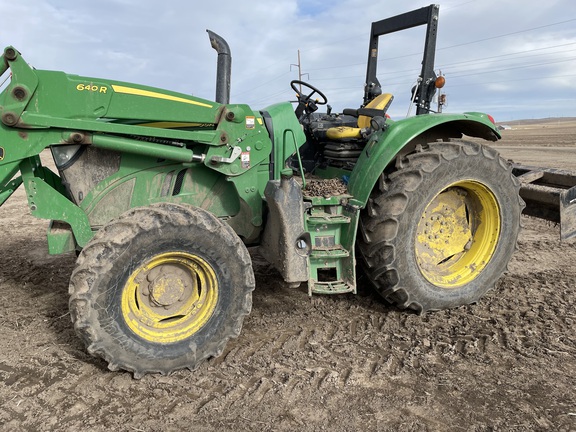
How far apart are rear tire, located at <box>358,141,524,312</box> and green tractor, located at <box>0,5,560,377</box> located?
0.04ft

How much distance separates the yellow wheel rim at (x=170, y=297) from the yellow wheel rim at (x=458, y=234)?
173 centimetres

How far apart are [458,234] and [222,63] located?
240 centimetres

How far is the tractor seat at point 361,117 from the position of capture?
389 cm

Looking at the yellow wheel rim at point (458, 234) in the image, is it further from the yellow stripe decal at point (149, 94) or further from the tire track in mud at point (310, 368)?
the yellow stripe decal at point (149, 94)

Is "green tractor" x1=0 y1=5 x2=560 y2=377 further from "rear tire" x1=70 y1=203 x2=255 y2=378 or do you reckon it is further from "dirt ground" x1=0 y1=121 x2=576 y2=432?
"dirt ground" x1=0 y1=121 x2=576 y2=432

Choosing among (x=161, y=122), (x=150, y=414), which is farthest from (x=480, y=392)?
(x=161, y=122)

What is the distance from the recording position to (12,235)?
6215 mm

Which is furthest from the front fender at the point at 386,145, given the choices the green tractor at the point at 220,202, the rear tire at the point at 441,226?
the rear tire at the point at 441,226

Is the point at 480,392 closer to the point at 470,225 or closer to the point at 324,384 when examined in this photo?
the point at 324,384

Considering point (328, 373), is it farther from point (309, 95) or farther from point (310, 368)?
point (309, 95)

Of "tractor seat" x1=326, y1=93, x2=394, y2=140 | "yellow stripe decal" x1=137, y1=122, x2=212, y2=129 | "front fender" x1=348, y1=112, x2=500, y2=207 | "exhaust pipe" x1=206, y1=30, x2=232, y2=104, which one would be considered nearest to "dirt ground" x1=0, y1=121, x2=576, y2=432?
"front fender" x1=348, y1=112, x2=500, y2=207

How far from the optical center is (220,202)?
140 inches

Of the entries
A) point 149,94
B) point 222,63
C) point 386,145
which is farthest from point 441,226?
point 149,94

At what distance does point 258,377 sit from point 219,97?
208cm
